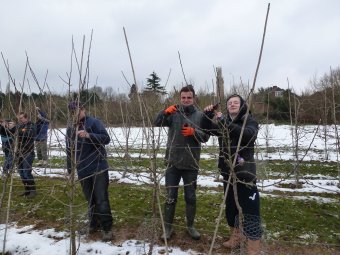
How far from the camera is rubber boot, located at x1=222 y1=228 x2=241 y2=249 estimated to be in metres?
3.46

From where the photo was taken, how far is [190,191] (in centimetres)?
371

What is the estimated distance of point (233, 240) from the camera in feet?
11.7

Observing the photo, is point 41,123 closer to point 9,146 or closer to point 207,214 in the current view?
point 9,146

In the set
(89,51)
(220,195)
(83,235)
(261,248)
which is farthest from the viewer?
(220,195)

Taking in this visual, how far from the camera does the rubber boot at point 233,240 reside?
11.3 feet

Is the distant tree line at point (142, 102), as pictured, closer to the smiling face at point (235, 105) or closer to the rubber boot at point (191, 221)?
the smiling face at point (235, 105)

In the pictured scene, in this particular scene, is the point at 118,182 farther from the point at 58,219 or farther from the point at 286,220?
the point at 286,220

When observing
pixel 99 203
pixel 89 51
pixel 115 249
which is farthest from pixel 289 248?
pixel 89 51

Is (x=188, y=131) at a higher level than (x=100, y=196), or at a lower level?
higher

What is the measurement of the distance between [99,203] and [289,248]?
2223mm

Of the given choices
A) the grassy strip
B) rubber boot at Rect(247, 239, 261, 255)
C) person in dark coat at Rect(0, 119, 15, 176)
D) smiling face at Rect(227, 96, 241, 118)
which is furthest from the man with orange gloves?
person in dark coat at Rect(0, 119, 15, 176)

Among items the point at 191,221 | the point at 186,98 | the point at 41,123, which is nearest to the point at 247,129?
the point at 186,98

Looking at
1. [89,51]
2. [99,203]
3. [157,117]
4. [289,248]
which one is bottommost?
[289,248]

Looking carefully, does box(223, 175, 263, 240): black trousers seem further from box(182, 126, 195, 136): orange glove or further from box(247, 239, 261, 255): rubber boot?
box(182, 126, 195, 136): orange glove
